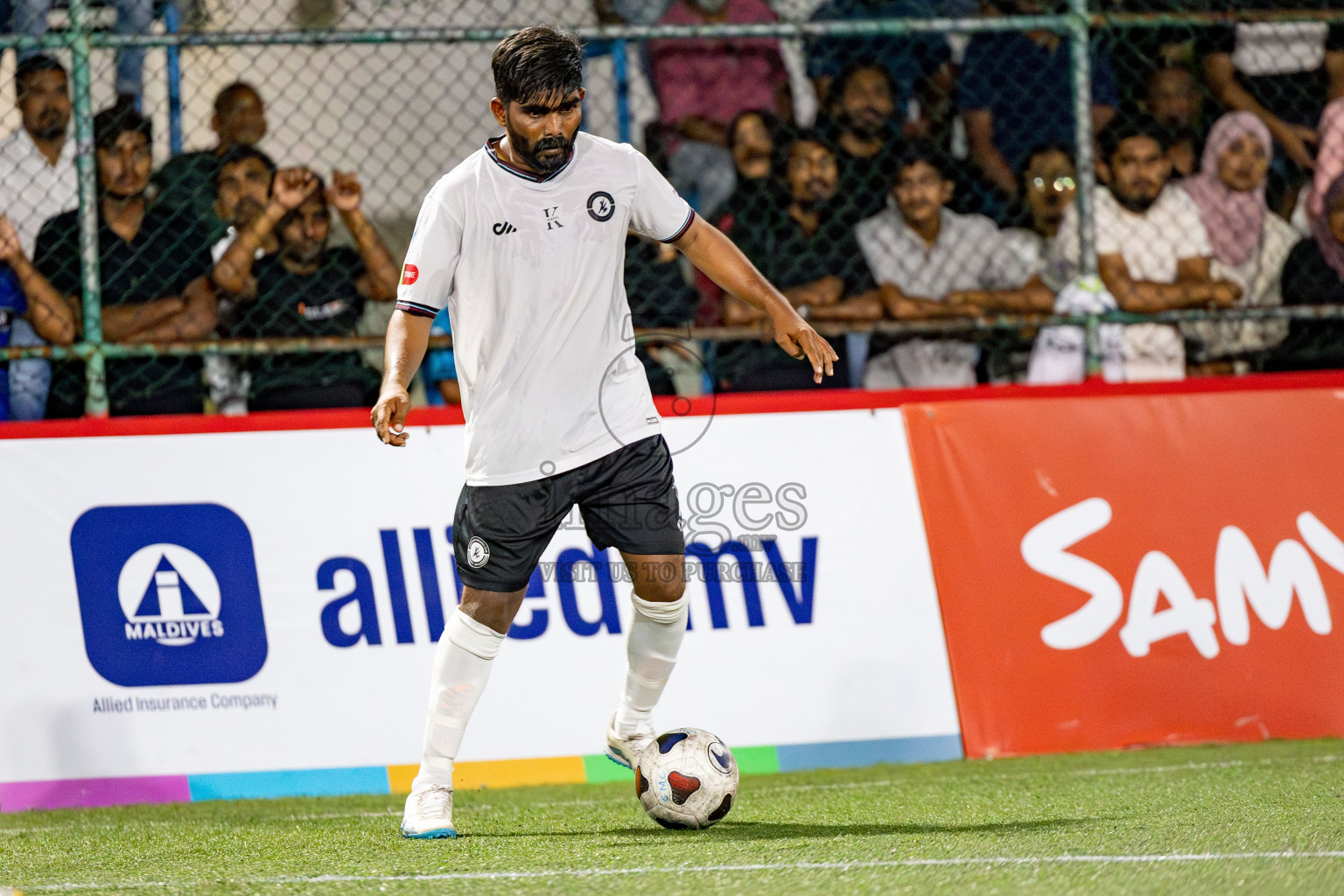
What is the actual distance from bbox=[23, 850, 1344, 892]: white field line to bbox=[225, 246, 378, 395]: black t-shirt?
2.93m

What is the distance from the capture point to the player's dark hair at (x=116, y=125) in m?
6.01

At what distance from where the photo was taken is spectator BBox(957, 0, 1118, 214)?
6730 millimetres

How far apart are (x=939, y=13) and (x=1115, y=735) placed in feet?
11.3

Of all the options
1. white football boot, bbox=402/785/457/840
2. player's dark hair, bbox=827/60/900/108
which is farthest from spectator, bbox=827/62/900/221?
white football boot, bbox=402/785/457/840

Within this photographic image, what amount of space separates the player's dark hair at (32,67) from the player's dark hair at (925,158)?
11.4ft

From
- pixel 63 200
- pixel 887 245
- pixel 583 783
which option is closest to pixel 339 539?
pixel 583 783

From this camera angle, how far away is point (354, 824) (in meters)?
4.56

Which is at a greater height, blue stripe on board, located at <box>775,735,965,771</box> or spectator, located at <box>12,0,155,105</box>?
spectator, located at <box>12,0,155,105</box>

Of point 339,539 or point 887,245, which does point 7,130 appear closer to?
point 339,539

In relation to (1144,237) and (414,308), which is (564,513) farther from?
(1144,237)

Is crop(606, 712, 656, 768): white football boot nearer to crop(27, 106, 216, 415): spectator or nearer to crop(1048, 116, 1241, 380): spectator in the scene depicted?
crop(27, 106, 216, 415): spectator

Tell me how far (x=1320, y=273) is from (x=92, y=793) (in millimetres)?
5423

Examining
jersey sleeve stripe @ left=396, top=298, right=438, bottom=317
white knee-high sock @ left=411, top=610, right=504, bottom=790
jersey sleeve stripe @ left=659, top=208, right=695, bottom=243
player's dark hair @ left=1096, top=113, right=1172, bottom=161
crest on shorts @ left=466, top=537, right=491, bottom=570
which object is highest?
player's dark hair @ left=1096, top=113, right=1172, bottom=161

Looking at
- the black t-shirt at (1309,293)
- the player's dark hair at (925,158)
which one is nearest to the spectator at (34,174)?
the player's dark hair at (925,158)
